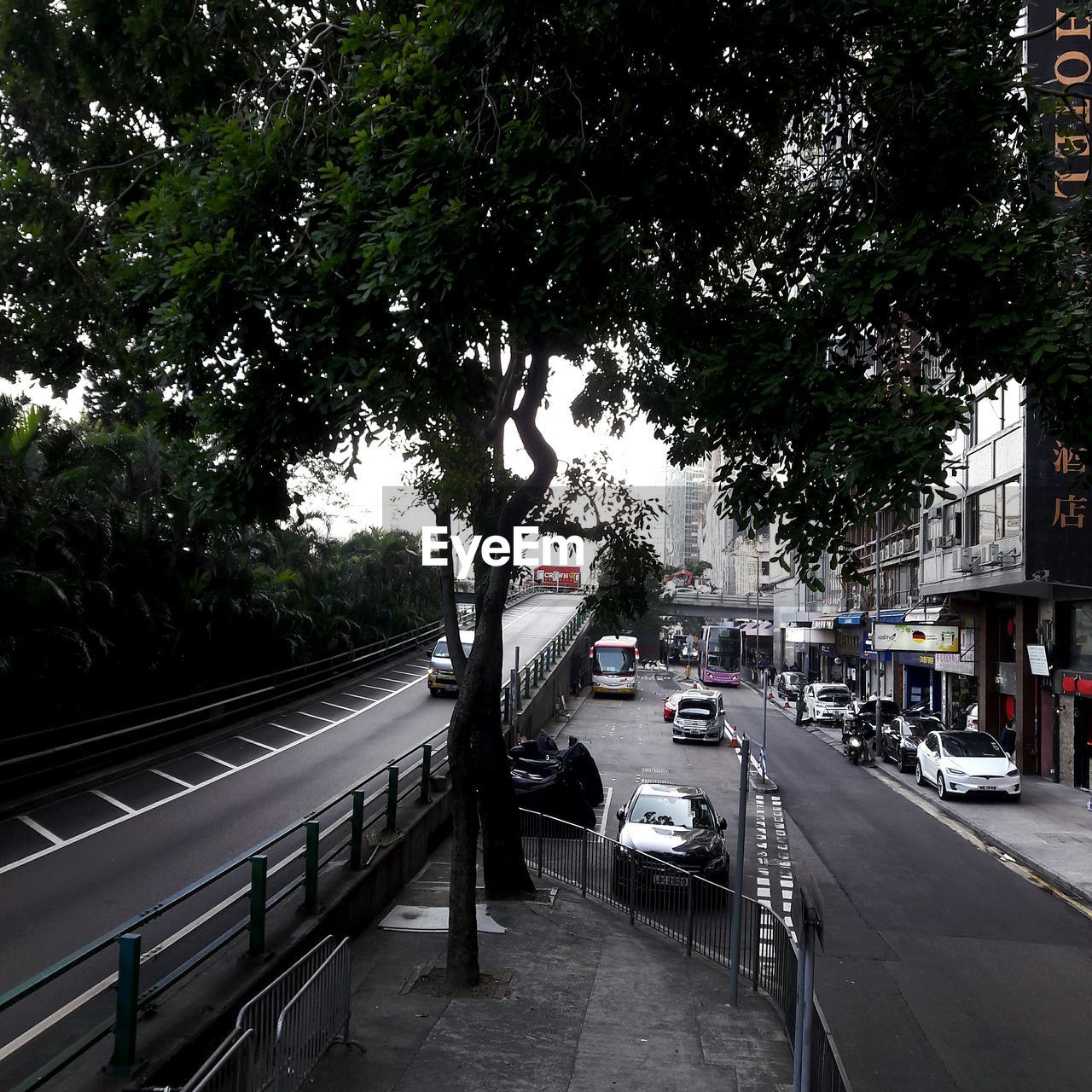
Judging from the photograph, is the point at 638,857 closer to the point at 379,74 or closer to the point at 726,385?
the point at 726,385

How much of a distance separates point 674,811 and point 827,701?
32273 mm

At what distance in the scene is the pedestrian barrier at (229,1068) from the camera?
5906 mm

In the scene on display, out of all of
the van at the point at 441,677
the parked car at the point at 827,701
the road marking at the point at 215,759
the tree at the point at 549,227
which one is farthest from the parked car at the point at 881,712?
the tree at the point at 549,227

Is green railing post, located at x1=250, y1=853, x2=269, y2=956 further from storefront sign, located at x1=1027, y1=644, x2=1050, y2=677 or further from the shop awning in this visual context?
the shop awning

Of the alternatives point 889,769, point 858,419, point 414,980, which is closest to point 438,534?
point 414,980

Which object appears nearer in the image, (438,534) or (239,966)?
(239,966)

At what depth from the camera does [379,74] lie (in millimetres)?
9969

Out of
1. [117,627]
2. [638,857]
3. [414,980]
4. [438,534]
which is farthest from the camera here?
[117,627]

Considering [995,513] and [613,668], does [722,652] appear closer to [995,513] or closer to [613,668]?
[613,668]

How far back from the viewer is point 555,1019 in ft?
32.7

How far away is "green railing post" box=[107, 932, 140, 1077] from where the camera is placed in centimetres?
679

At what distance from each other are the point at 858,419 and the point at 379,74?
223 inches

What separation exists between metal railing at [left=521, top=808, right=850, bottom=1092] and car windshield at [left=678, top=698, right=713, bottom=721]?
19004mm

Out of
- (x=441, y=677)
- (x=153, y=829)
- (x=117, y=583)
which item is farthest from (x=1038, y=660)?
(x=117, y=583)
